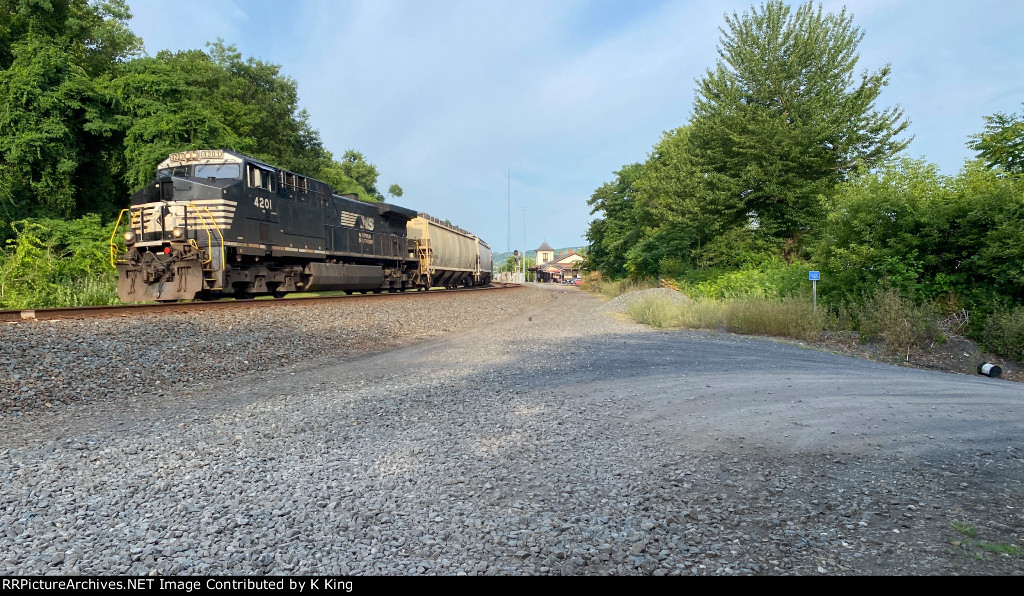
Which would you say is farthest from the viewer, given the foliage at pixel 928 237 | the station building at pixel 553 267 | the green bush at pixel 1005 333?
the station building at pixel 553 267

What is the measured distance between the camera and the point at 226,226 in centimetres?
1148

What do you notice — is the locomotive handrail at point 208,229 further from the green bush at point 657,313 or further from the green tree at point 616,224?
the green tree at point 616,224

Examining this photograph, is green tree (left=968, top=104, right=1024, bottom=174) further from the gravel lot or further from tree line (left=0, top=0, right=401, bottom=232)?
tree line (left=0, top=0, right=401, bottom=232)

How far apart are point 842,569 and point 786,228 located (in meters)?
18.7

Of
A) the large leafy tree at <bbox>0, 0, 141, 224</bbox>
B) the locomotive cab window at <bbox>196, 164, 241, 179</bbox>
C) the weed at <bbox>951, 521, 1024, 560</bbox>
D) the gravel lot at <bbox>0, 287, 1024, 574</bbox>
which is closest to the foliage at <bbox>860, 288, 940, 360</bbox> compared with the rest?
the gravel lot at <bbox>0, 287, 1024, 574</bbox>

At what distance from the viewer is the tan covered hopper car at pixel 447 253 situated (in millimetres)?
23438

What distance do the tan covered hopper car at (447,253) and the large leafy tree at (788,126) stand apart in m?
A: 12.3

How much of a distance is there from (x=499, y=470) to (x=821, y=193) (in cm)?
1786

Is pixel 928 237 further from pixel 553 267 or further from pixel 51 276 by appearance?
pixel 553 267

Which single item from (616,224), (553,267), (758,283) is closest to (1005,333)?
(758,283)

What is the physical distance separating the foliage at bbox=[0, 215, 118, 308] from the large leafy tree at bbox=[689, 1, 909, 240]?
1872cm

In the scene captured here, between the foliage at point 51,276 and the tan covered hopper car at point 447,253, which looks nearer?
the foliage at point 51,276

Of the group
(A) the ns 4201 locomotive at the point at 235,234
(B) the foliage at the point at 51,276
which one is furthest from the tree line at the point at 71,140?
(A) the ns 4201 locomotive at the point at 235,234

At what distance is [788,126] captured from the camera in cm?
1739
